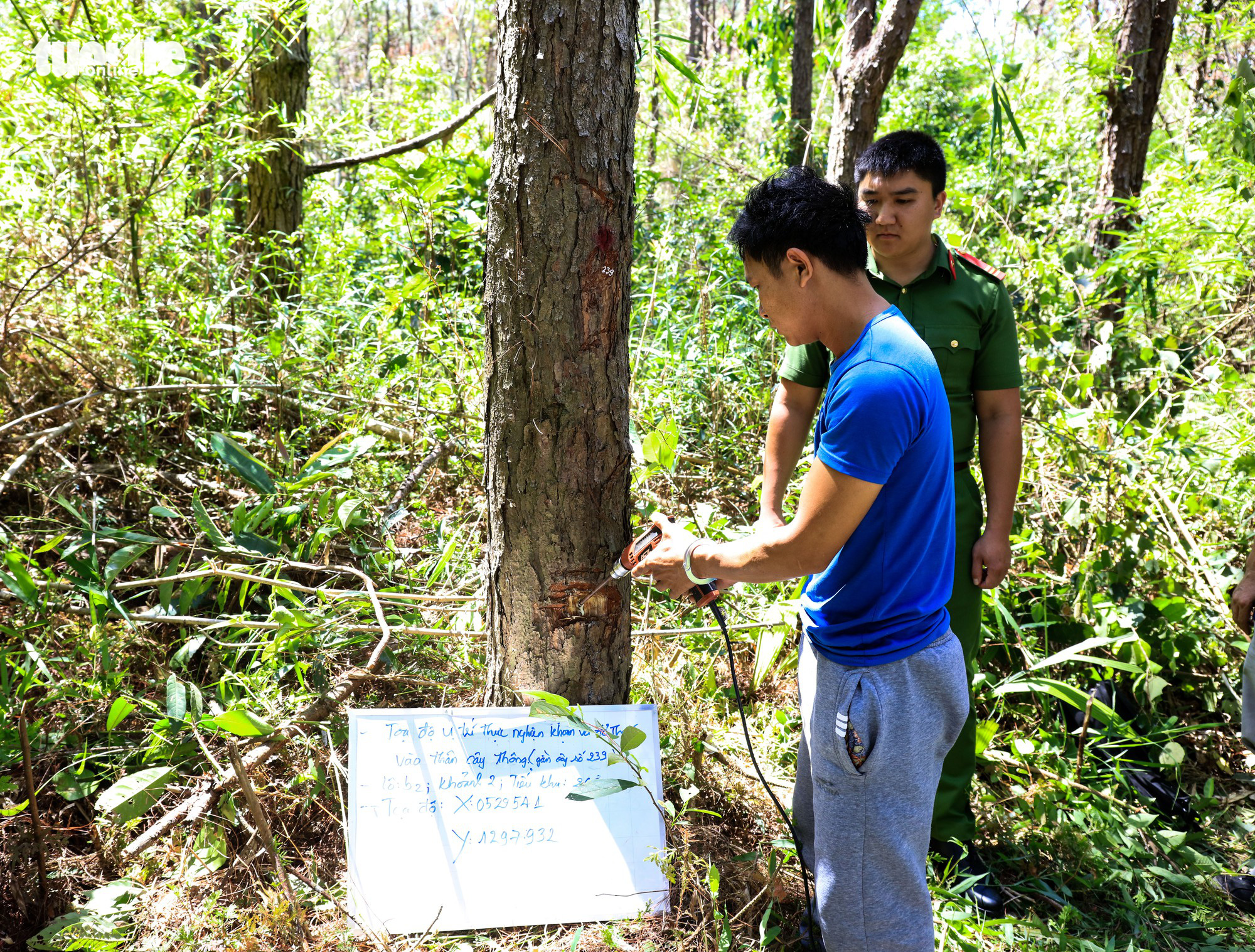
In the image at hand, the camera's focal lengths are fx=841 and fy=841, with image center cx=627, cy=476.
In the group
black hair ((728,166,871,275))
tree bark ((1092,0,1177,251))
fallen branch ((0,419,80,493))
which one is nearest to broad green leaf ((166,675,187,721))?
fallen branch ((0,419,80,493))

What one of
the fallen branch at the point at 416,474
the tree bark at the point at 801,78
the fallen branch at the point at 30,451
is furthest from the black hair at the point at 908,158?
the tree bark at the point at 801,78

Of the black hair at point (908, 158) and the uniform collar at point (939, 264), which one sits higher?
the black hair at point (908, 158)

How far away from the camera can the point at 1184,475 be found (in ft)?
10.1

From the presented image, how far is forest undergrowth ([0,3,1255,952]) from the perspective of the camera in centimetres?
186

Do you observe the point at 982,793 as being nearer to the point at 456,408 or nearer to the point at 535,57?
the point at 456,408

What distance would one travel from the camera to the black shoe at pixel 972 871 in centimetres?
208

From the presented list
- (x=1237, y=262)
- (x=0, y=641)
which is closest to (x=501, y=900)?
(x=0, y=641)

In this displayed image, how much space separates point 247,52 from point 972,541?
136 inches

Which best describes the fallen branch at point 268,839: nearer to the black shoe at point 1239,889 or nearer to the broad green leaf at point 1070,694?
the broad green leaf at point 1070,694

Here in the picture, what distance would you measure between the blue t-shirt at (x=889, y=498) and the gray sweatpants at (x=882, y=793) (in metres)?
0.06

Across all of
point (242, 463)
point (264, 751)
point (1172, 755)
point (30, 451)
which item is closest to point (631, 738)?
point (264, 751)

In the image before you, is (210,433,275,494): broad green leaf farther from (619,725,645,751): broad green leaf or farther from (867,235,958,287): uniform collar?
(867,235,958,287): uniform collar

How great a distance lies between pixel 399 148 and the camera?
426 cm

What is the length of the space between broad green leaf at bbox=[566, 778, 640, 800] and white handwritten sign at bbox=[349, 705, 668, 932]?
0.15 m
